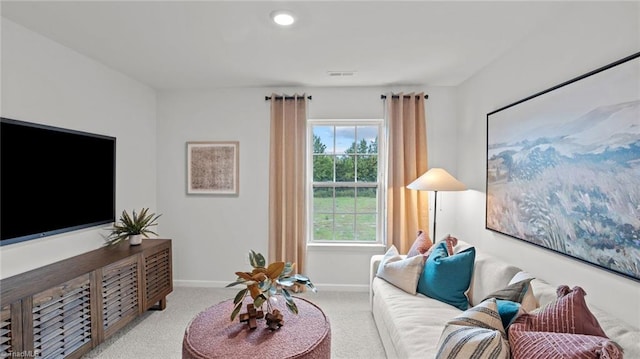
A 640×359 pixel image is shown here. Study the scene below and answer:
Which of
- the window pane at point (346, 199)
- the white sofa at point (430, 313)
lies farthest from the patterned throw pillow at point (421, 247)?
the window pane at point (346, 199)

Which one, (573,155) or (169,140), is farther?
(169,140)

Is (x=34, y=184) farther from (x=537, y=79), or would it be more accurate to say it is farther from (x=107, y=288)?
(x=537, y=79)

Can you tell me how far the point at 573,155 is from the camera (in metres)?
1.71

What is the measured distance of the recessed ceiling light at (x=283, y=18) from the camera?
1923mm

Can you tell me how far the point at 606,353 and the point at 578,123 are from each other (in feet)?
4.19

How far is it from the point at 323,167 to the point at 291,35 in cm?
170

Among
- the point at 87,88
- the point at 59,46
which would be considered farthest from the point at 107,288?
the point at 59,46

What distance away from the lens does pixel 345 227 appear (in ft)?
11.9

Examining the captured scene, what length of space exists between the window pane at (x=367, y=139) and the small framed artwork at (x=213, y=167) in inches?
57.6

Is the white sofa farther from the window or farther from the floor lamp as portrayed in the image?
the window

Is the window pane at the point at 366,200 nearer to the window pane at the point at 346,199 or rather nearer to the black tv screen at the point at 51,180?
the window pane at the point at 346,199

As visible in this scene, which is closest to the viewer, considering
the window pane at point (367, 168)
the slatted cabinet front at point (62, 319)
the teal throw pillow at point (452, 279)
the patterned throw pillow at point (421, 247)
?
the slatted cabinet front at point (62, 319)

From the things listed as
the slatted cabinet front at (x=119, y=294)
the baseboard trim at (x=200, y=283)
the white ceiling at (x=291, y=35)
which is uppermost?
the white ceiling at (x=291, y=35)

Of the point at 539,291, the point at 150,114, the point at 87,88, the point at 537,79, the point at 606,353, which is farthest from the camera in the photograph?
the point at 150,114
